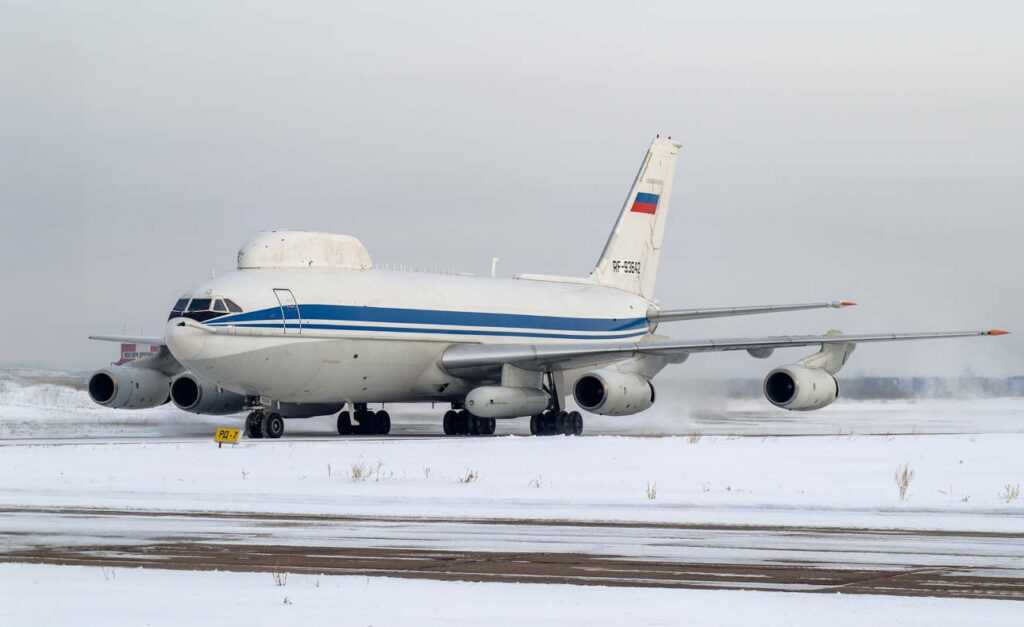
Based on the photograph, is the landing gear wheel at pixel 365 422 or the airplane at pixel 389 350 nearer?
the airplane at pixel 389 350

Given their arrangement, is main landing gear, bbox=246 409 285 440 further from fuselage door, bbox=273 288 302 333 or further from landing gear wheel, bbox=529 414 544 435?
landing gear wheel, bbox=529 414 544 435

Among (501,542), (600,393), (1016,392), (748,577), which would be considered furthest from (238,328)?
(1016,392)

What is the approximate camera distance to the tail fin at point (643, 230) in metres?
44.7

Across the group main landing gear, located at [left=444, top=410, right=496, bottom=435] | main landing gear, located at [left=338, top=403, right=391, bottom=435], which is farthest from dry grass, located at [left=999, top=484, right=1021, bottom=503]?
main landing gear, located at [left=338, top=403, right=391, bottom=435]

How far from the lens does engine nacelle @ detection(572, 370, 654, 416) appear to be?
1350 inches

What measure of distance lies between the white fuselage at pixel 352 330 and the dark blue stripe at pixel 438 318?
0.09 feet

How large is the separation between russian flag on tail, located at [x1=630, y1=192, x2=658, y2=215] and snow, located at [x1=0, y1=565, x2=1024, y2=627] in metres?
35.9

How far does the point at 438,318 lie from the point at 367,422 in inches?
166

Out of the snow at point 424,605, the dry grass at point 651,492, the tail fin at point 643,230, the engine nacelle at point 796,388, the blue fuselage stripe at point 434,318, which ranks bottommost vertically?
the dry grass at point 651,492

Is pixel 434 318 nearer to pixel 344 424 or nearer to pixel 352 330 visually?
pixel 352 330

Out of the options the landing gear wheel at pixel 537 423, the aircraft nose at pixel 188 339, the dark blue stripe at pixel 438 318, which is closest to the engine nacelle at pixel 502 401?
the landing gear wheel at pixel 537 423

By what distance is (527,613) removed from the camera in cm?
907

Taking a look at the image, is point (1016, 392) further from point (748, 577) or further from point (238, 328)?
point (748, 577)

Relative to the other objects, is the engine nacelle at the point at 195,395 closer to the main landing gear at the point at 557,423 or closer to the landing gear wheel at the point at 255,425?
the landing gear wheel at the point at 255,425
